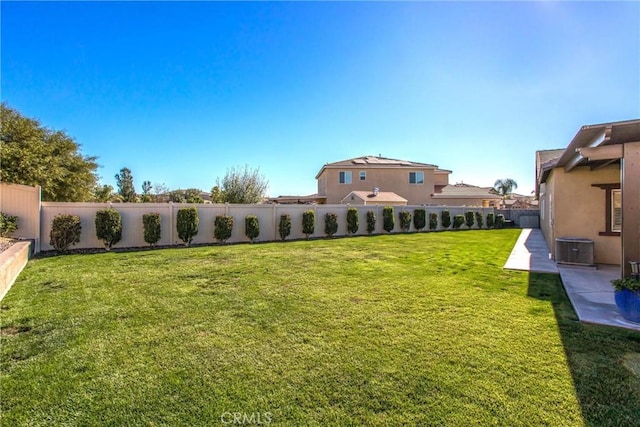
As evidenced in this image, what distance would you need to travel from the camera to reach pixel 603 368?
319 cm

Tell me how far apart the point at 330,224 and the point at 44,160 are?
13.9 metres

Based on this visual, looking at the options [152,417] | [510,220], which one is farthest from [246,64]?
[510,220]

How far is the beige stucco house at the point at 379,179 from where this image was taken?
2947 cm

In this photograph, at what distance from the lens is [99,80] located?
39.8ft

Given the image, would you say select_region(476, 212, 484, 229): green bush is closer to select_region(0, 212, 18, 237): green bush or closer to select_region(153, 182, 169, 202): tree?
select_region(0, 212, 18, 237): green bush

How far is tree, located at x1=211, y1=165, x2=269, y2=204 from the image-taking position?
2536 cm

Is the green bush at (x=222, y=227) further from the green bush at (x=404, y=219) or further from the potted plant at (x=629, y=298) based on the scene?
the potted plant at (x=629, y=298)

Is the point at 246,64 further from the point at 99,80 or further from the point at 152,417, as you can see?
the point at 152,417

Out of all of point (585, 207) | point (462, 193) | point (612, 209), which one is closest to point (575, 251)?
point (585, 207)

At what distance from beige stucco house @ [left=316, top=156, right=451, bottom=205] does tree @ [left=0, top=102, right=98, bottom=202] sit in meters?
18.3

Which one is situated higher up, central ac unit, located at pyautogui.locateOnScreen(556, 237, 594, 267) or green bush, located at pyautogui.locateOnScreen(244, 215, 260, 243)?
green bush, located at pyautogui.locateOnScreen(244, 215, 260, 243)

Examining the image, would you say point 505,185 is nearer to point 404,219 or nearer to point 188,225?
point 404,219

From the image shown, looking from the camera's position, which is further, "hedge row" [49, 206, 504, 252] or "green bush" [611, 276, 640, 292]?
"hedge row" [49, 206, 504, 252]

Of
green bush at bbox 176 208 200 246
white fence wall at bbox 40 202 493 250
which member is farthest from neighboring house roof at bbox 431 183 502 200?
green bush at bbox 176 208 200 246
